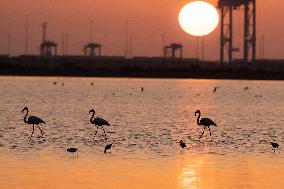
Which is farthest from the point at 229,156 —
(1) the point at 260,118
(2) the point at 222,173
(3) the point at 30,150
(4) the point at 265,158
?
(1) the point at 260,118

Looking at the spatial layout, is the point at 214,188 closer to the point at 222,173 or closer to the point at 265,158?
the point at 222,173

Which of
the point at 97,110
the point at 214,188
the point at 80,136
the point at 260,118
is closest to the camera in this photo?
the point at 214,188

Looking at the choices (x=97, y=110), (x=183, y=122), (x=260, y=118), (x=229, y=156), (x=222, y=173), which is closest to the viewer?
(x=222, y=173)

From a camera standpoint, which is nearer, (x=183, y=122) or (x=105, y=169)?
(x=105, y=169)

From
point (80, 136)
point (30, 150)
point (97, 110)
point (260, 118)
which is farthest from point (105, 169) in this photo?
point (97, 110)

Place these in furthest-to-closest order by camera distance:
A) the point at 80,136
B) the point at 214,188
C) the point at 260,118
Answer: the point at 260,118
the point at 80,136
the point at 214,188

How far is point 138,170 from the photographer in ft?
80.8

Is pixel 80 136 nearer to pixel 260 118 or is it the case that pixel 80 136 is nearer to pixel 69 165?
pixel 69 165

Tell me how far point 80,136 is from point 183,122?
1279 cm

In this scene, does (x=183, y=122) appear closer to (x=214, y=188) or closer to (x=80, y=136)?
(x=80, y=136)

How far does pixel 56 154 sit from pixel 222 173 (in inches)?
251

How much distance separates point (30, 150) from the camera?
29.4m

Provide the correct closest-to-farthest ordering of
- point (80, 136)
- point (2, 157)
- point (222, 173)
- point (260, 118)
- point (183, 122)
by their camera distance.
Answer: point (222, 173)
point (2, 157)
point (80, 136)
point (183, 122)
point (260, 118)

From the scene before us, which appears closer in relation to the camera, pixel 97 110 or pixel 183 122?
pixel 183 122
